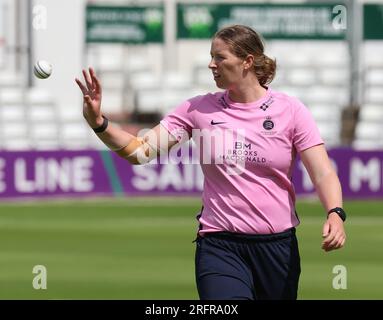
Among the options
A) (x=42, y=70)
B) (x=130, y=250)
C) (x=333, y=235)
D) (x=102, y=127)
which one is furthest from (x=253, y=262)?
(x=130, y=250)

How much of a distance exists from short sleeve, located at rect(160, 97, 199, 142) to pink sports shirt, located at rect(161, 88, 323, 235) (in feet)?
0.27

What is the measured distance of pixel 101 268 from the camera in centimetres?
1265

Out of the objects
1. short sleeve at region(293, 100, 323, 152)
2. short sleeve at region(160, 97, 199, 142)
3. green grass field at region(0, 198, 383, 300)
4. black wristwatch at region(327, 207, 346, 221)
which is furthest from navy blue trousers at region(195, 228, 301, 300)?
green grass field at region(0, 198, 383, 300)

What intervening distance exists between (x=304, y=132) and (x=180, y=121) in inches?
26.3

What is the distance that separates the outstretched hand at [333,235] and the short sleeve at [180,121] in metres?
0.94

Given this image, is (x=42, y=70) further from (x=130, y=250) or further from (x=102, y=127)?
(x=130, y=250)

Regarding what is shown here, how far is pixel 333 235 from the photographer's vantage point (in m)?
5.86

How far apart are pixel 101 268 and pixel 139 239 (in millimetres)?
2783

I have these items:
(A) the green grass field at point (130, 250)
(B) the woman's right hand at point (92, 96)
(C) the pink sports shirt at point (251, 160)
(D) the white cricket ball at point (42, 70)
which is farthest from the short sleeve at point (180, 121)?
(A) the green grass field at point (130, 250)

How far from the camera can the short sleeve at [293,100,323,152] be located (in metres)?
6.20

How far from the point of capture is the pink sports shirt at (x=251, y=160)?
6.16 metres

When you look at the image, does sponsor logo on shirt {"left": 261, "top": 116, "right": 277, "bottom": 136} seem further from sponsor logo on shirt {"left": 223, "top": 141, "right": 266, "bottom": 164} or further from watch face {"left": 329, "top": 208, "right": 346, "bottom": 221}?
watch face {"left": 329, "top": 208, "right": 346, "bottom": 221}
